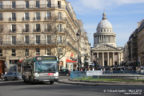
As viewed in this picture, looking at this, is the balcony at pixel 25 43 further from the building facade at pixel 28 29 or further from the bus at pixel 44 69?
the bus at pixel 44 69

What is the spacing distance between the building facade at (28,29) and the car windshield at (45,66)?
34.5 meters

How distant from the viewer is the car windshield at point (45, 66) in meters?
30.6

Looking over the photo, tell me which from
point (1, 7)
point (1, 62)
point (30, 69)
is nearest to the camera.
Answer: point (30, 69)

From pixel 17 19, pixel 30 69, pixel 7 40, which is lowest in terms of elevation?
pixel 30 69

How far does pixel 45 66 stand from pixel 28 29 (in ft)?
120

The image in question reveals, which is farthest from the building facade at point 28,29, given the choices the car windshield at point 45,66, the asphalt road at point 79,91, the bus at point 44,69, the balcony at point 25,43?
the asphalt road at point 79,91

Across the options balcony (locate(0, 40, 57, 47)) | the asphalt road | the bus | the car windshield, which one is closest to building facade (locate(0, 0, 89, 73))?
balcony (locate(0, 40, 57, 47))

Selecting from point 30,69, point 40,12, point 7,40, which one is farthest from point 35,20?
point 30,69

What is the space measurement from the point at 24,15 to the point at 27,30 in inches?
121

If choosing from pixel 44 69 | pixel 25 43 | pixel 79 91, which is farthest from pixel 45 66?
pixel 25 43

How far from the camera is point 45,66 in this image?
101 ft

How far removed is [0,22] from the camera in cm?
6656

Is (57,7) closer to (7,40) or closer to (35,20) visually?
(35,20)

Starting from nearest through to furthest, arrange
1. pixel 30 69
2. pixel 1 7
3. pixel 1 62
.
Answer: pixel 30 69
pixel 1 62
pixel 1 7
